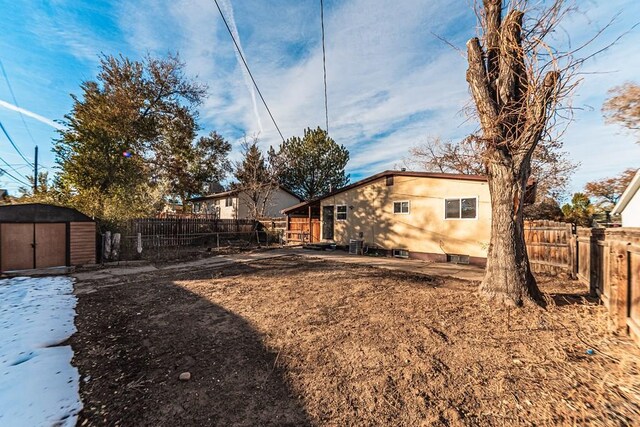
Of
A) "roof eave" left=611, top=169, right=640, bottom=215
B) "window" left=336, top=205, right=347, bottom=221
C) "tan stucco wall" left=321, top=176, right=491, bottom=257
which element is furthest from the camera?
"window" left=336, top=205, right=347, bottom=221

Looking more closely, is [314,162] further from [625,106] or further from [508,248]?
[508,248]

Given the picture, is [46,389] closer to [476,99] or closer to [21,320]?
[21,320]

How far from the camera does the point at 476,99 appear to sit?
15.7ft

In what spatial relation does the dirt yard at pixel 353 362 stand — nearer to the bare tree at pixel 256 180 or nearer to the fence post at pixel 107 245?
the fence post at pixel 107 245

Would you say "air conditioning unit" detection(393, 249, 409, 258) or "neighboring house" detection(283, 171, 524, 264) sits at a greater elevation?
"neighboring house" detection(283, 171, 524, 264)

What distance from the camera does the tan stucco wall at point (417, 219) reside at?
998 cm

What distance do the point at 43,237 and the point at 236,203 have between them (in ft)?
50.0

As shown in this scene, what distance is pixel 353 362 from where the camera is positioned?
2.88m

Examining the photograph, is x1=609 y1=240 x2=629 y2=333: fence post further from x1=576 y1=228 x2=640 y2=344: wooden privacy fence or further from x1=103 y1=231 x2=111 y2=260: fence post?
x1=103 y1=231 x2=111 y2=260: fence post

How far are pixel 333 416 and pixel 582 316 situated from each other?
4.48 m

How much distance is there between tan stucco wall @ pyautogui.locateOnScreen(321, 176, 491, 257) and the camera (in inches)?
393

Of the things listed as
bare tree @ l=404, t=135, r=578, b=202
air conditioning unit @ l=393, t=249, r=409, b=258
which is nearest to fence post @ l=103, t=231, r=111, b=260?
air conditioning unit @ l=393, t=249, r=409, b=258

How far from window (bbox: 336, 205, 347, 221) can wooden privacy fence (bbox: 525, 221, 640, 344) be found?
7.86 m

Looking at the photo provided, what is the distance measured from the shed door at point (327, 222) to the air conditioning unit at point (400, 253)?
398 cm
